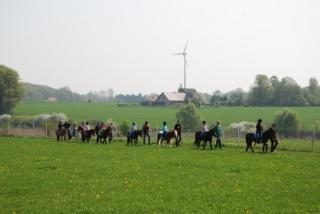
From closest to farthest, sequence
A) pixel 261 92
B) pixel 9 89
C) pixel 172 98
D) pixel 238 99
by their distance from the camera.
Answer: pixel 9 89
pixel 261 92
pixel 238 99
pixel 172 98

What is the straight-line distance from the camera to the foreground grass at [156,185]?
13.6 meters

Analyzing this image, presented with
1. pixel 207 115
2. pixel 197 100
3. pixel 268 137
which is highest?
pixel 197 100

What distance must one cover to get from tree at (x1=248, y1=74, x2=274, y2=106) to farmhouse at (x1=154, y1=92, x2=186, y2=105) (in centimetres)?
2779

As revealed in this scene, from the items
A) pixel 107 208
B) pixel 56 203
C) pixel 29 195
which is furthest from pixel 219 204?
pixel 29 195

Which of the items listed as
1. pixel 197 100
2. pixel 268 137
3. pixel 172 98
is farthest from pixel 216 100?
pixel 268 137

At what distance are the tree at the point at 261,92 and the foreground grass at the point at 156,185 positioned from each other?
104m

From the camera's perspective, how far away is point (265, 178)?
743 inches

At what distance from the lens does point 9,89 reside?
Answer: 94000 mm

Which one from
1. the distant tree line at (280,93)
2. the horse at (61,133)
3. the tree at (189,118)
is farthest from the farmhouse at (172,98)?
the horse at (61,133)

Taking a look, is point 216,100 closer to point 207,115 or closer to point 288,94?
point 288,94

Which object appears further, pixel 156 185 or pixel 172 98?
pixel 172 98

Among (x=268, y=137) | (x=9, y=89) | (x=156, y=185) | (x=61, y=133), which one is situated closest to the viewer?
(x=156, y=185)

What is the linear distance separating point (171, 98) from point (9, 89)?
7267 cm

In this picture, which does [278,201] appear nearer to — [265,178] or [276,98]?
[265,178]
